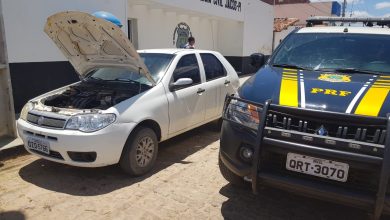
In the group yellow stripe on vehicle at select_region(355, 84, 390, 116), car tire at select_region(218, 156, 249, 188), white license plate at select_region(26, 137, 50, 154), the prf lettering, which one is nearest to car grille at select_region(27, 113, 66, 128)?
white license plate at select_region(26, 137, 50, 154)

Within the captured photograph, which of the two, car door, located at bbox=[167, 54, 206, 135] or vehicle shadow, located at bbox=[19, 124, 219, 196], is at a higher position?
car door, located at bbox=[167, 54, 206, 135]

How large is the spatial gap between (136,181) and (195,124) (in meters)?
1.57

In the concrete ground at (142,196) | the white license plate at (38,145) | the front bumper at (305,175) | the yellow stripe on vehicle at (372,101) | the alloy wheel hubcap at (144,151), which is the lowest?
the concrete ground at (142,196)

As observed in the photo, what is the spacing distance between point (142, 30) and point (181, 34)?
2.54 metres

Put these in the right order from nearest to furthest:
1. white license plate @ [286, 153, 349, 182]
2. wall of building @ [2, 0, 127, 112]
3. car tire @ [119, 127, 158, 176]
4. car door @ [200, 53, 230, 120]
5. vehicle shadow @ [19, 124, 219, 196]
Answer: white license plate @ [286, 153, 349, 182] < vehicle shadow @ [19, 124, 219, 196] < car tire @ [119, 127, 158, 176] < car door @ [200, 53, 230, 120] < wall of building @ [2, 0, 127, 112]

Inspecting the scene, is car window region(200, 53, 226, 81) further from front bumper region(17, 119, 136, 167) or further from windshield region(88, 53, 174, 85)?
front bumper region(17, 119, 136, 167)

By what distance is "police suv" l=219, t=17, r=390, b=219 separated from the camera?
2.52 meters

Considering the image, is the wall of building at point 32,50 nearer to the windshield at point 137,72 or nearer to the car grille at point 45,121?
the windshield at point 137,72

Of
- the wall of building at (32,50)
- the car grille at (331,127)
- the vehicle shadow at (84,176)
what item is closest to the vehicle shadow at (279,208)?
the car grille at (331,127)

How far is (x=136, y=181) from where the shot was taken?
13.6 ft

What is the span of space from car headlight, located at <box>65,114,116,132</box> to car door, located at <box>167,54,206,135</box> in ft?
3.55

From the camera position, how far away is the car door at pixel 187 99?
15.8ft

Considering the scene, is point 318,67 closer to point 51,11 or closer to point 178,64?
point 178,64

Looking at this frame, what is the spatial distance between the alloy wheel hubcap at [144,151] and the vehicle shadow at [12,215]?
4.44 ft
